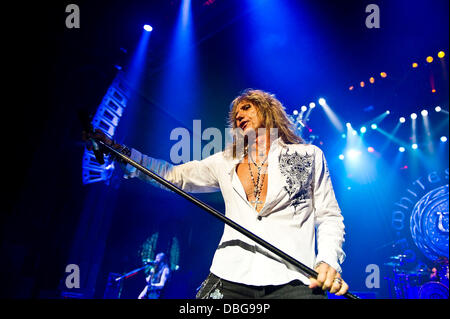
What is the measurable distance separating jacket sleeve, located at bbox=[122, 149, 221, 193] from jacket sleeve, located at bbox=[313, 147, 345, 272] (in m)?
0.76

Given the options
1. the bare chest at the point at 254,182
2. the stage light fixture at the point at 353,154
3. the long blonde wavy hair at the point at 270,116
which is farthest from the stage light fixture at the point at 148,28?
the stage light fixture at the point at 353,154

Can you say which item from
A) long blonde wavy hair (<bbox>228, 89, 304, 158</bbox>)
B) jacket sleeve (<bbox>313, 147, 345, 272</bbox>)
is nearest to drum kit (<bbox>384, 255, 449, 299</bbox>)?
long blonde wavy hair (<bbox>228, 89, 304, 158</bbox>)

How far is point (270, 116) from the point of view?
2605 millimetres

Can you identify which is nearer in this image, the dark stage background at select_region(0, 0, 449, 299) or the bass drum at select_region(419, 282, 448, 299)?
the dark stage background at select_region(0, 0, 449, 299)

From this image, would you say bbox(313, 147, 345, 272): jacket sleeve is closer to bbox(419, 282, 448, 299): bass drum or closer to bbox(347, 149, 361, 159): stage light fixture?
bbox(419, 282, 448, 299): bass drum

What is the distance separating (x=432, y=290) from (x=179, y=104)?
8.08 meters

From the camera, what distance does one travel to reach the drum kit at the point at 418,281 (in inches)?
254

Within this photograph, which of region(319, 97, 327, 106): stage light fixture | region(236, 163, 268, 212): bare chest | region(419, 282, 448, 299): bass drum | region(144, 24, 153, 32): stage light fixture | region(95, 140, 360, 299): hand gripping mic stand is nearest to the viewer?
region(95, 140, 360, 299): hand gripping mic stand

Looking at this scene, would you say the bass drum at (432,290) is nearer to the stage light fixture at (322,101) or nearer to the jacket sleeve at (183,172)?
the stage light fixture at (322,101)

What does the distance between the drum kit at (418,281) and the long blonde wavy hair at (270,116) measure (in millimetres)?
6444

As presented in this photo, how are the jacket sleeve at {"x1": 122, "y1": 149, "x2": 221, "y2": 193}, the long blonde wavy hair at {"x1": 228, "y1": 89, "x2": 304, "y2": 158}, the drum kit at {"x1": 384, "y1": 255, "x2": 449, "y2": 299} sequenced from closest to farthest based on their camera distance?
the jacket sleeve at {"x1": 122, "y1": 149, "x2": 221, "y2": 193} < the long blonde wavy hair at {"x1": 228, "y1": 89, "x2": 304, "y2": 158} < the drum kit at {"x1": 384, "y1": 255, "x2": 449, "y2": 299}

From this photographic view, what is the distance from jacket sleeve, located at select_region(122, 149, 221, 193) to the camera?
79.4 inches
